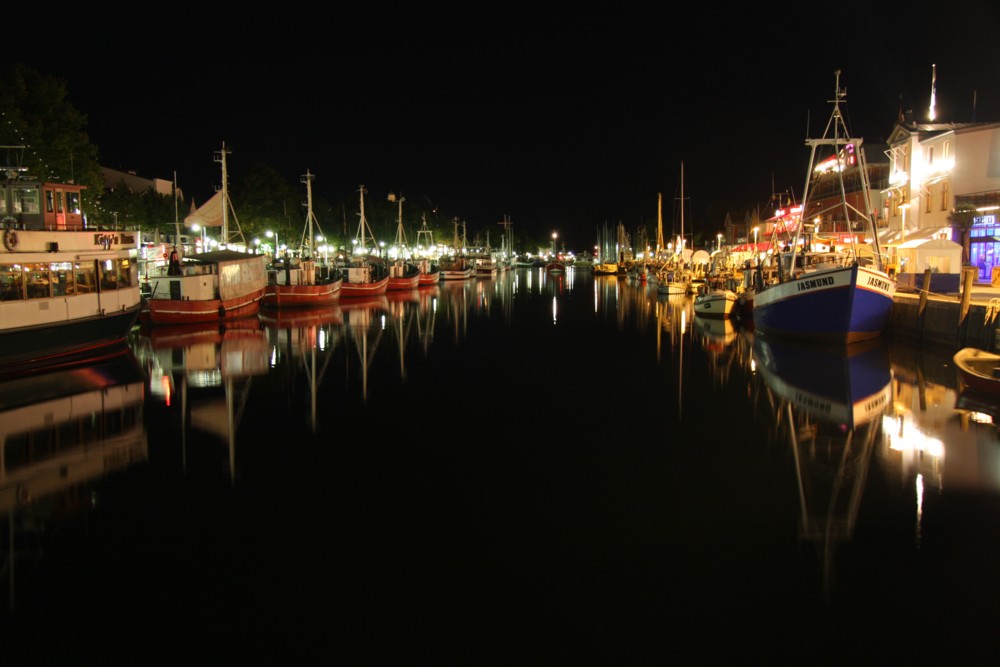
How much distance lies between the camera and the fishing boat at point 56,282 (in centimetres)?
2125

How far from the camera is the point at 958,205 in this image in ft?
114

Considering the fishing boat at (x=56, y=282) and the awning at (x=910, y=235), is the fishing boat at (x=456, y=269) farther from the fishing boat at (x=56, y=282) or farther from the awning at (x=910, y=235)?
the fishing boat at (x=56, y=282)

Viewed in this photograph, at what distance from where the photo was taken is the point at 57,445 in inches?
539

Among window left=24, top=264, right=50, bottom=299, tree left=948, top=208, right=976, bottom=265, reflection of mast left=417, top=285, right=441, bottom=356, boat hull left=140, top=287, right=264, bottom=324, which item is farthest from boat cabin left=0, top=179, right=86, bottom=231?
tree left=948, top=208, right=976, bottom=265

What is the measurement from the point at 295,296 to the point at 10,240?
73.7 feet

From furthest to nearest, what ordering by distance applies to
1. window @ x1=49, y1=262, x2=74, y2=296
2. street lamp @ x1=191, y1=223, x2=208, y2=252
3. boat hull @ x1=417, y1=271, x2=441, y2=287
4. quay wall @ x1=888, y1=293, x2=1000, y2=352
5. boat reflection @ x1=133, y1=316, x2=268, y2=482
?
boat hull @ x1=417, y1=271, x2=441, y2=287
street lamp @ x1=191, y1=223, x2=208, y2=252
window @ x1=49, y1=262, x2=74, y2=296
quay wall @ x1=888, y1=293, x2=1000, y2=352
boat reflection @ x1=133, y1=316, x2=268, y2=482

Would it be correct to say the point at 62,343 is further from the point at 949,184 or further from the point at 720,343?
the point at 949,184

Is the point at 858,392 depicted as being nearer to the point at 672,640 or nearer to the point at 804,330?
the point at 804,330

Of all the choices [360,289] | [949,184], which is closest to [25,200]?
[360,289]

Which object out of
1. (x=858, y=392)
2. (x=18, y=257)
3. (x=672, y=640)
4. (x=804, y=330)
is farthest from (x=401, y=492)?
(x=804, y=330)

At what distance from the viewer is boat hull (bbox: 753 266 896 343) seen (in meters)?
25.7

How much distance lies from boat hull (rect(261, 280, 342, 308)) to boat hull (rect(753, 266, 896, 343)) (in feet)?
85.1

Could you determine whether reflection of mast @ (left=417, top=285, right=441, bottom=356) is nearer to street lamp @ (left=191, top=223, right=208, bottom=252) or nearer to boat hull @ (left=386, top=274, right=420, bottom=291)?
boat hull @ (left=386, top=274, right=420, bottom=291)

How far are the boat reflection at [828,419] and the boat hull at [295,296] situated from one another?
26101 millimetres
